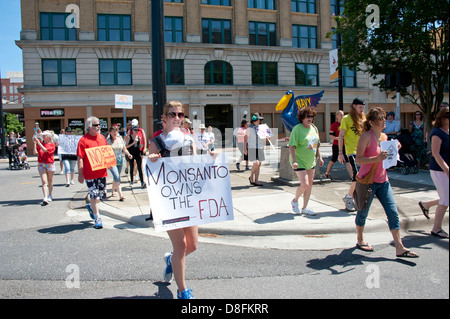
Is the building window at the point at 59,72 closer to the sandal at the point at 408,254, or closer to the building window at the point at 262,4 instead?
the building window at the point at 262,4

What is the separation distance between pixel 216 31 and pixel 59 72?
13.5 metres

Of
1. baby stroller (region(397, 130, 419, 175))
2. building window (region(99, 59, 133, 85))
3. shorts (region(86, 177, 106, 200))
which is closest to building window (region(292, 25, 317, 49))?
building window (region(99, 59, 133, 85))

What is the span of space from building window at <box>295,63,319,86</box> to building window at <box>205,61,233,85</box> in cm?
678

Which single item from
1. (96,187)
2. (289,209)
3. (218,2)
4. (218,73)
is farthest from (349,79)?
(96,187)

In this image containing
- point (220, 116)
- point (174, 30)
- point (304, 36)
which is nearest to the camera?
point (174, 30)

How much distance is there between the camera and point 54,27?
2712 cm

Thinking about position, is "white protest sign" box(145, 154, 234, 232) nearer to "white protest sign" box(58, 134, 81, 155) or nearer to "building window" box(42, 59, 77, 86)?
"white protest sign" box(58, 134, 81, 155)

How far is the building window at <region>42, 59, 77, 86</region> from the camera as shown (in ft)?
89.1

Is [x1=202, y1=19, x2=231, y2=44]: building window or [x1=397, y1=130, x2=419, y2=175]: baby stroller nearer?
[x1=397, y1=130, x2=419, y2=175]: baby stroller

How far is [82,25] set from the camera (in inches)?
1077

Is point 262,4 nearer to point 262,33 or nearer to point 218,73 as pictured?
point 262,33
